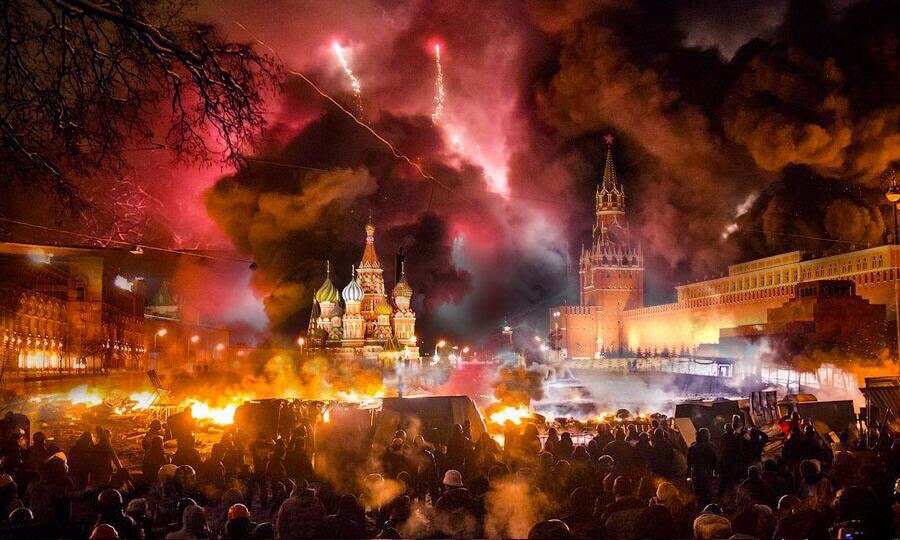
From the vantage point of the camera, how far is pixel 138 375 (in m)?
37.0

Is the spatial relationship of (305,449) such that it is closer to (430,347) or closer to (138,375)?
(138,375)

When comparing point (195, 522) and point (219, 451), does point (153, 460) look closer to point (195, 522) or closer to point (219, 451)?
point (219, 451)

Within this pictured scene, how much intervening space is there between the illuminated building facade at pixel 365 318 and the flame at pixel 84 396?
127 feet

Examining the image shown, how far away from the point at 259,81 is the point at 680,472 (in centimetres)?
927

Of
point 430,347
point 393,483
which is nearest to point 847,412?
point 393,483

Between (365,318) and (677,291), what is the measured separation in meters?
39.1

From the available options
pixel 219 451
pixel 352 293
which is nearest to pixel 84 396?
pixel 219 451

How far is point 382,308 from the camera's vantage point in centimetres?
7800

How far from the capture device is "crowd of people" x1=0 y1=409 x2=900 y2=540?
19.4 feet

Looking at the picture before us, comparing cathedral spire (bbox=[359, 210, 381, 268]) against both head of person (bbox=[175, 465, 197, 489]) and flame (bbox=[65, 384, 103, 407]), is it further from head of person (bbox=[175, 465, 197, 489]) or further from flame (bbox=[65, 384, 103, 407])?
head of person (bbox=[175, 465, 197, 489])

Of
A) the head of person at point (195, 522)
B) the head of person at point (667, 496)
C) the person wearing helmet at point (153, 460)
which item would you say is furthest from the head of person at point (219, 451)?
the head of person at point (667, 496)

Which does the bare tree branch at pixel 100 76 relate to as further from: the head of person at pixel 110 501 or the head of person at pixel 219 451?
the head of person at pixel 219 451

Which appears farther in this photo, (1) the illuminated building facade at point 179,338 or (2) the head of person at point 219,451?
(1) the illuminated building facade at point 179,338

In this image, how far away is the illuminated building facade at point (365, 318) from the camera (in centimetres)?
7244
